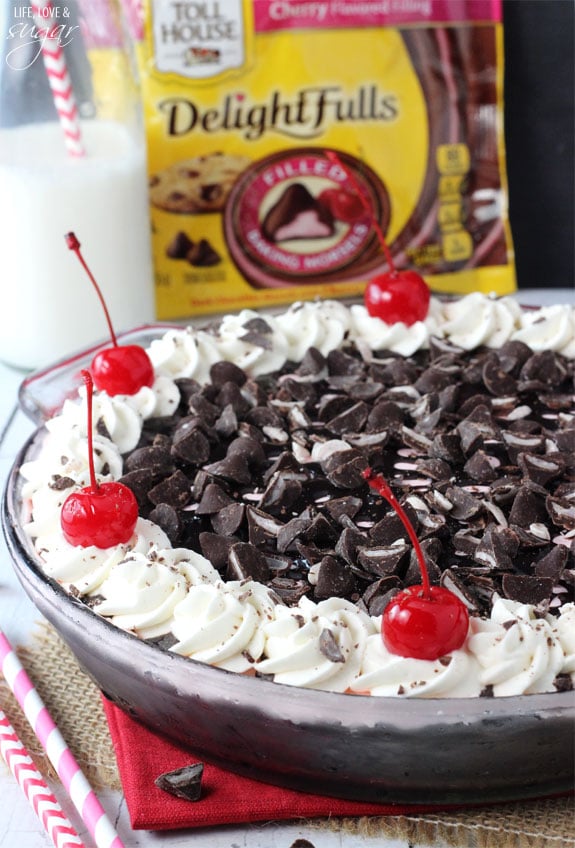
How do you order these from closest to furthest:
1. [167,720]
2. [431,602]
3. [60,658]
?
[431,602] → [167,720] → [60,658]

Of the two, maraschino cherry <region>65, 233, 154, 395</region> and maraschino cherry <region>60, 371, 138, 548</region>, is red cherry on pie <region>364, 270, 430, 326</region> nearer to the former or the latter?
maraschino cherry <region>65, 233, 154, 395</region>

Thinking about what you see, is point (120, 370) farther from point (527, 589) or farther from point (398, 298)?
point (527, 589)

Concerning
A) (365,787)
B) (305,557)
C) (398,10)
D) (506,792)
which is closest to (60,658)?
(305,557)

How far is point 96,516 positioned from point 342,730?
48 centimetres

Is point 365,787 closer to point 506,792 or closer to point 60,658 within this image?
point 506,792

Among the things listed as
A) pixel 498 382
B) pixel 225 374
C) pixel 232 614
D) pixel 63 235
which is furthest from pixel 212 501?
pixel 63 235

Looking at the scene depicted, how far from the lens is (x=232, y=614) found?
4.75 feet

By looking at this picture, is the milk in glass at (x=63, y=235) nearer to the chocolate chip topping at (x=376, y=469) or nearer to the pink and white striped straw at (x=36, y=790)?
the chocolate chip topping at (x=376, y=469)

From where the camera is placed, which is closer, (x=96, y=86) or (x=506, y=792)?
(x=506, y=792)

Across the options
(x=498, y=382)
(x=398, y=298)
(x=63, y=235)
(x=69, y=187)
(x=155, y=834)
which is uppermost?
(x=69, y=187)

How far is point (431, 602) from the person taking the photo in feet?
4.45

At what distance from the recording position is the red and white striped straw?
8.00 ft

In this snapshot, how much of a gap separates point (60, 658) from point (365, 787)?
0.61m

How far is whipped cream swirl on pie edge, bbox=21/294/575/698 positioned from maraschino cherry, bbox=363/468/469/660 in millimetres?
15
